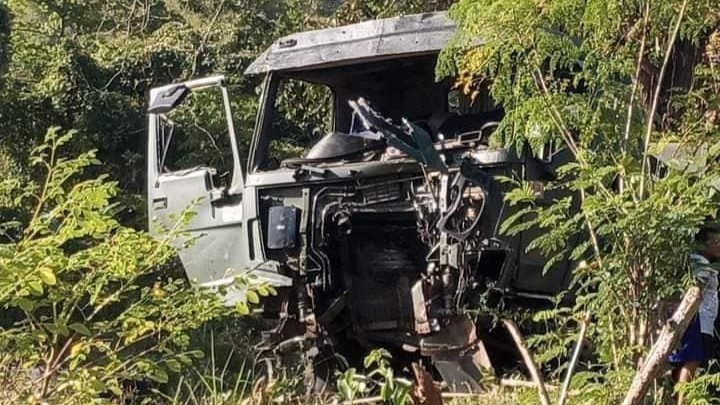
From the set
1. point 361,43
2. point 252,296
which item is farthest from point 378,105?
point 252,296

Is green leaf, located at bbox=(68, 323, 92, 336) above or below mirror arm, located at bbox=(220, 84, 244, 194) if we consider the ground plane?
below

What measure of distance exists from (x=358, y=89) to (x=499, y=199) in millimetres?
1961

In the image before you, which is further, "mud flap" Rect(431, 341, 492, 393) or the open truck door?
the open truck door

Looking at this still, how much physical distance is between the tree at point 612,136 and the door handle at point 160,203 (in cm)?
321

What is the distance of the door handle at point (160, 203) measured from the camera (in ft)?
22.4

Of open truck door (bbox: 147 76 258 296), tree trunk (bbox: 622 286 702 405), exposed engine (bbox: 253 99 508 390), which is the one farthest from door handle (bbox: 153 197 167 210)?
tree trunk (bbox: 622 286 702 405)

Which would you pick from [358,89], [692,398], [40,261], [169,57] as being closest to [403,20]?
[358,89]

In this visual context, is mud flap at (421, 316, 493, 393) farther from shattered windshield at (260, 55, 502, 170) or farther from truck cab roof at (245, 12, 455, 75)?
truck cab roof at (245, 12, 455, 75)

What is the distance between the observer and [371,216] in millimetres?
6258

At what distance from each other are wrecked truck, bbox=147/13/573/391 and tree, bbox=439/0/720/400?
1.60 meters

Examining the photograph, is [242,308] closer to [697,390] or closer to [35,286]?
[35,286]

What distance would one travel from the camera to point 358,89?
721 centimetres

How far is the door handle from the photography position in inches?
269

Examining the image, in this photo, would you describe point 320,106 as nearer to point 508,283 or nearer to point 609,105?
point 508,283
